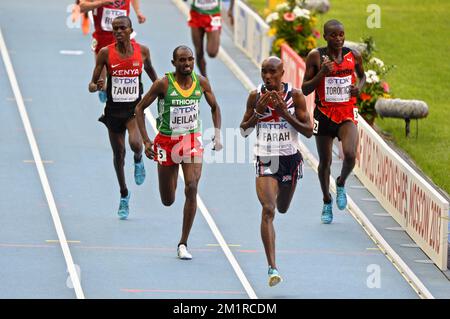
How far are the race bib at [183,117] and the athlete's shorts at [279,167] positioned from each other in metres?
1.01

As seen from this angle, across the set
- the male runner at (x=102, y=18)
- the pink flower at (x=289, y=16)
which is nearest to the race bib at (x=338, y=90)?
the male runner at (x=102, y=18)

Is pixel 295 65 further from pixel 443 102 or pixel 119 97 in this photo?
pixel 119 97

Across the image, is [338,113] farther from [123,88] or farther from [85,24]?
[85,24]

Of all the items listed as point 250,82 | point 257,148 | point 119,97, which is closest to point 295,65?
point 250,82

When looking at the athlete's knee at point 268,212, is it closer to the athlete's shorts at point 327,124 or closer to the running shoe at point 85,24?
the athlete's shorts at point 327,124

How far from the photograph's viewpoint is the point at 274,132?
593 inches

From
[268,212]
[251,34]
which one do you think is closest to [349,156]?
[268,212]

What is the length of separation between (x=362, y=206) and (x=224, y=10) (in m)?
15.4

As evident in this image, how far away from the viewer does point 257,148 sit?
15.2m

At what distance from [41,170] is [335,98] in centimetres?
448

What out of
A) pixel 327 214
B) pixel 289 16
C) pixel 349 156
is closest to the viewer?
pixel 349 156

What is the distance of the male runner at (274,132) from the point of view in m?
14.6

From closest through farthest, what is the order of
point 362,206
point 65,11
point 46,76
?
point 362,206 < point 46,76 < point 65,11

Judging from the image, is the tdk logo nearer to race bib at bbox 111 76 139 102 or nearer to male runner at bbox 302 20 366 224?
male runner at bbox 302 20 366 224
